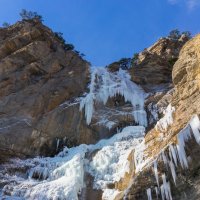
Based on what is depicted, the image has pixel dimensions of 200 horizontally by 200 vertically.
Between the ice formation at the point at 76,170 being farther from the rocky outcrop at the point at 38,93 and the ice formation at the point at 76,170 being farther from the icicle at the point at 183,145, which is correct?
the icicle at the point at 183,145

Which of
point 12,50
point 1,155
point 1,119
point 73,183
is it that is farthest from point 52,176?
point 12,50

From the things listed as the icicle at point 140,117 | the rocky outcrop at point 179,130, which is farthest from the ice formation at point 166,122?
the icicle at point 140,117

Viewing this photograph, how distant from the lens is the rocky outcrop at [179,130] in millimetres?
13844

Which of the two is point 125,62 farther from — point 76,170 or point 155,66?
point 76,170

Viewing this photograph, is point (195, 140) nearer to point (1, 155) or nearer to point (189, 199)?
point (189, 199)

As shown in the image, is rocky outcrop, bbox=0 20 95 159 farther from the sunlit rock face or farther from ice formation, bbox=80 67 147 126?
ice formation, bbox=80 67 147 126

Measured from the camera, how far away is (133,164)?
17859mm

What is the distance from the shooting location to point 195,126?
14.0 m

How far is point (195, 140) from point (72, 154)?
10.6 metres

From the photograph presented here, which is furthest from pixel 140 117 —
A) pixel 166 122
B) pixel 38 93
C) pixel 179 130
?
pixel 179 130

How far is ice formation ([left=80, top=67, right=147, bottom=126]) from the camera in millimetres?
26906

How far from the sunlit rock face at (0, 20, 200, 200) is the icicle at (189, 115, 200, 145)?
1.5 inches

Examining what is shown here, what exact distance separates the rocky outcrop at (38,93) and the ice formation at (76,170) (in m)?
1.41

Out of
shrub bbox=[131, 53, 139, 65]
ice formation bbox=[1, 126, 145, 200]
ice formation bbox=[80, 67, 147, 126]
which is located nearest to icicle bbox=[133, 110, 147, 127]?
ice formation bbox=[80, 67, 147, 126]
